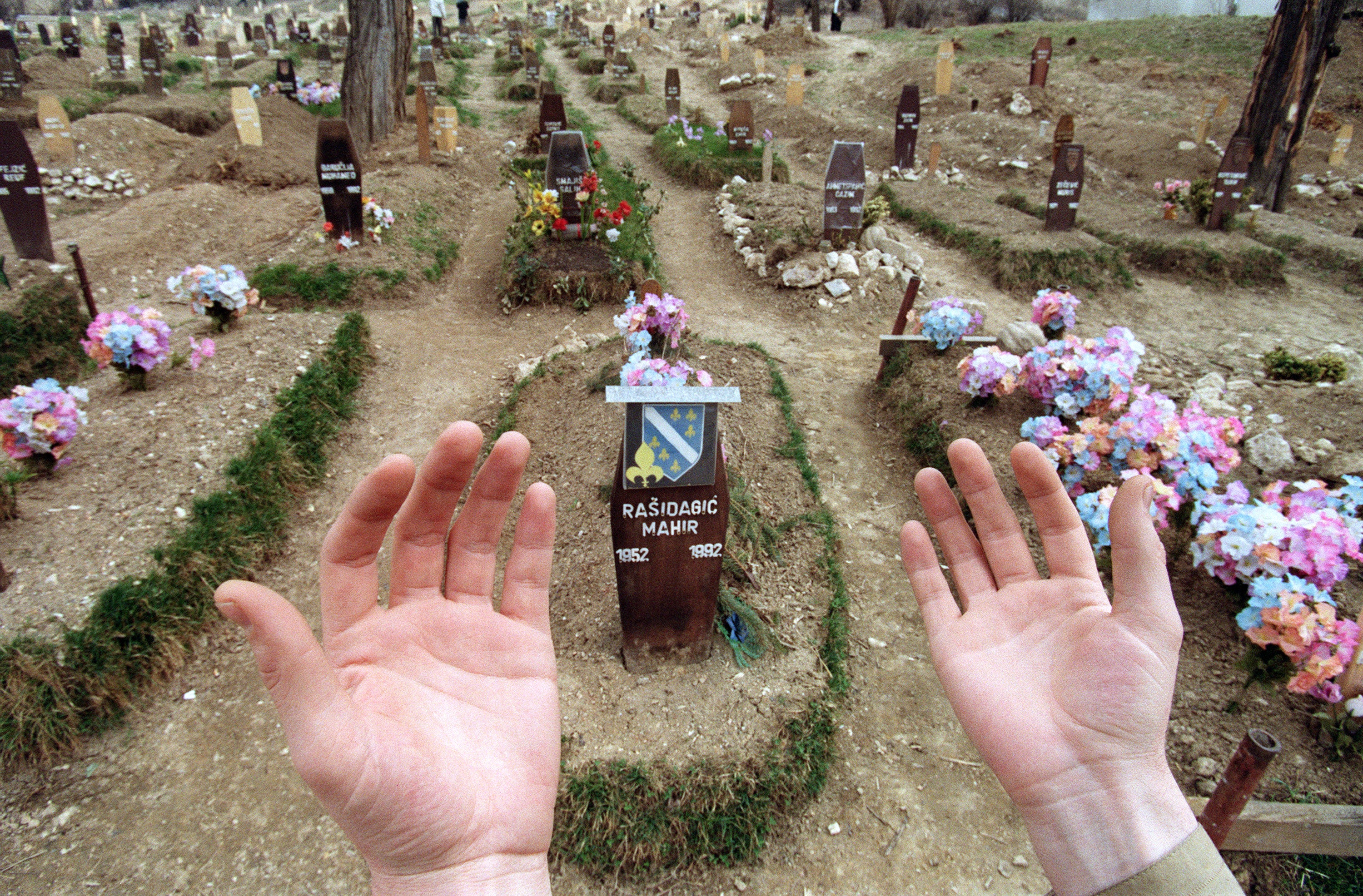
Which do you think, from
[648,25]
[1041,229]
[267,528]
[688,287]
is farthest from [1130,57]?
[267,528]

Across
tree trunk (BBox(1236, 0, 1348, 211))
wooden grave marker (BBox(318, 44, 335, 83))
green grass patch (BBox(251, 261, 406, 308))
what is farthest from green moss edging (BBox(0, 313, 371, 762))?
wooden grave marker (BBox(318, 44, 335, 83))

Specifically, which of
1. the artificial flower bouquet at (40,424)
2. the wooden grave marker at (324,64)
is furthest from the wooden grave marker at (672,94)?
the artificial flower bouquet at (40,424)

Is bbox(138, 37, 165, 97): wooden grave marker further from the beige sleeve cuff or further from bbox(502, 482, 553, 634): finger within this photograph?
the beige sleeve cuff

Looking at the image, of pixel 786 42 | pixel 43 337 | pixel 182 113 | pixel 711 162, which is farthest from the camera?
pixel 786 42

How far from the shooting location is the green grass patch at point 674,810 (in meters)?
2.80

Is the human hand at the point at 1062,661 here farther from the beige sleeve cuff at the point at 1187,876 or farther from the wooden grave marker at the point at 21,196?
the wooden grave marker at the point at 21,196

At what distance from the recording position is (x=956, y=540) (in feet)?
5.73

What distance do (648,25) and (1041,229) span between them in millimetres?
27781

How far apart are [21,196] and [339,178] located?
10.8 feet

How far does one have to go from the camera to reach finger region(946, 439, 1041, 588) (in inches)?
67.1

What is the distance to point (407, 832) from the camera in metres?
1.28

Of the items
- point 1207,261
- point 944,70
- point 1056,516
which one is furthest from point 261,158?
point 944,70

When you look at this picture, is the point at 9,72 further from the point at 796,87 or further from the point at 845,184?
the point at 845,184

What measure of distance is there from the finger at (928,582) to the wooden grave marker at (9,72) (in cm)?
2132
